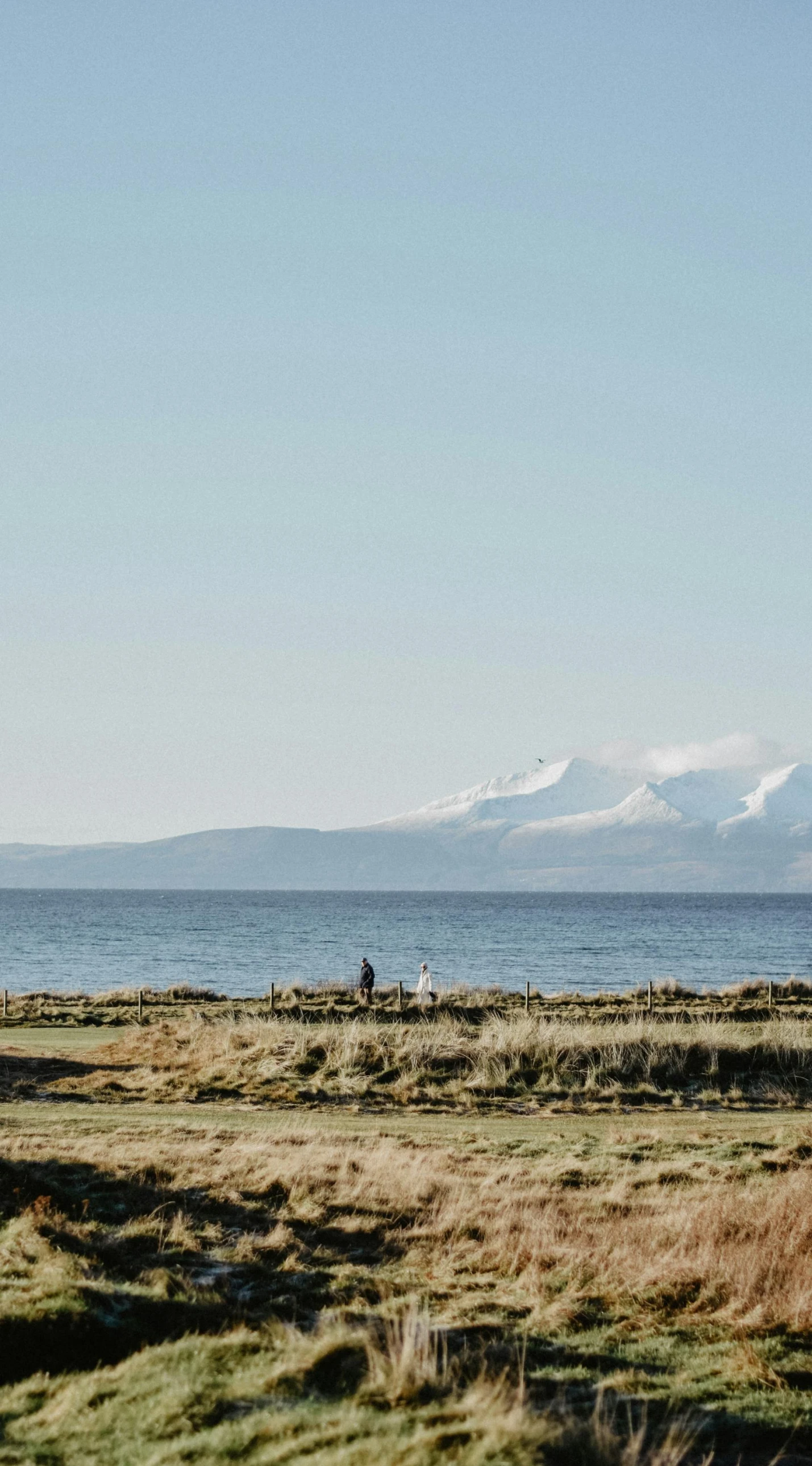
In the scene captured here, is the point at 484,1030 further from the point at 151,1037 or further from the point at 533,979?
the point at 533,979

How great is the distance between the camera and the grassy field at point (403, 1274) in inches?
Result: 311

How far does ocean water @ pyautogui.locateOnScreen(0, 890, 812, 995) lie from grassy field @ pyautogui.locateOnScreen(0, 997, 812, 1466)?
3607 centimetres

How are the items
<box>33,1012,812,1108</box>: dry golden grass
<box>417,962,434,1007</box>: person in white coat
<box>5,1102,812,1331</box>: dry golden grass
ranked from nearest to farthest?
<box>5,1102,812,1331</box>: dry golden grass < <box>33,1012,812,1108</box>: dry golden grass < <box>417,962,434,1007</box>: person in white coat

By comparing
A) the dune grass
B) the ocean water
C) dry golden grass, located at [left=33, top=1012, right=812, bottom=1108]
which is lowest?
the ocean water

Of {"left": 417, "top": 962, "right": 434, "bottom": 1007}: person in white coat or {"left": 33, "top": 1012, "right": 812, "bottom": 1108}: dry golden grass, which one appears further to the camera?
{"left": 417, "top": 962, "right": 434, "bottom": 1007}: person in white coat

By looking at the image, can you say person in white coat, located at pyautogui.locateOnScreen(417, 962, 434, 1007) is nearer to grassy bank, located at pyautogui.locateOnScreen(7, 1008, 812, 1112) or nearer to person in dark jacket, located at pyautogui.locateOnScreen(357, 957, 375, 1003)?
person in dark jacket, located at pyautogui.locateOnScreen(357, 957, 375, 1003)

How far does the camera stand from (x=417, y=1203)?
50.7ft

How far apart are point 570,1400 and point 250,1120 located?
48.6 ft

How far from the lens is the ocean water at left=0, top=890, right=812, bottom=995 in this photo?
2726 inches

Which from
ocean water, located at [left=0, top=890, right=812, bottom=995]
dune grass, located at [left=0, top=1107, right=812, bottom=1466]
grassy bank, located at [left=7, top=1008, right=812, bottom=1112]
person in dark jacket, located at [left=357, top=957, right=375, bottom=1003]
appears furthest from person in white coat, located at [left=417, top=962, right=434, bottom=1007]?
dune grass, located at [left=0, top=1107, right=812, bottom=1466]

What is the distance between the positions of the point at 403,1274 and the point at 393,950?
80638mm

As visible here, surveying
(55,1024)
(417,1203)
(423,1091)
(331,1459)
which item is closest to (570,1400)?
(331,1459)

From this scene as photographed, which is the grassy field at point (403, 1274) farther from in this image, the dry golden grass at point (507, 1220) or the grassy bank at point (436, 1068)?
the grassy bank at point (436, 1068)

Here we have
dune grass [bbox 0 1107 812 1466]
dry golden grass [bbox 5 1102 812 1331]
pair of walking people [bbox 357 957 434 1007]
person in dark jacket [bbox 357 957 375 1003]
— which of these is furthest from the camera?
person in dark jacket [bbox 357 957 375 1003]
